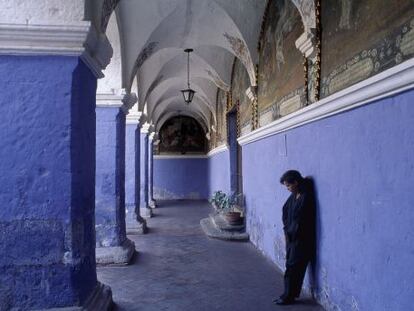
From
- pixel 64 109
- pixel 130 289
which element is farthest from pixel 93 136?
pixel 130 289

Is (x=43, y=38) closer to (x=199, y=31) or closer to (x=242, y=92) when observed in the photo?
(x=199, y=31)

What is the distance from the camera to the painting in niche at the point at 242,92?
937 cm

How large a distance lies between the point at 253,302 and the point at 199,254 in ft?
9.73

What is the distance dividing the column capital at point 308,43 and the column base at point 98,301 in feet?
11.8

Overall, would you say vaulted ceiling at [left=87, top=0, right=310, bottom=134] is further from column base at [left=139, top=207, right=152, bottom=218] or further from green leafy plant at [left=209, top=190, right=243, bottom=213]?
column base at [left=139, top=207, right=152, bottom=218]

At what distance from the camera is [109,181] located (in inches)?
262

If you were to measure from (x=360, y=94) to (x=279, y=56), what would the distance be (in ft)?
10.4

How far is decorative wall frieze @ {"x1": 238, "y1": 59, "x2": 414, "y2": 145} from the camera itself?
109 inches

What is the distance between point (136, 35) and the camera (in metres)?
7.68

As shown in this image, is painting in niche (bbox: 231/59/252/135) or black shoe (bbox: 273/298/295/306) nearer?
black shoe (bbox: 273/298/295/306)

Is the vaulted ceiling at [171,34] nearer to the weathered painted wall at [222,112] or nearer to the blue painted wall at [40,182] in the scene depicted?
the blue painted wall at [40,182]

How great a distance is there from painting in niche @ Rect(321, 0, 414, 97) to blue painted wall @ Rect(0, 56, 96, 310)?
101 inches

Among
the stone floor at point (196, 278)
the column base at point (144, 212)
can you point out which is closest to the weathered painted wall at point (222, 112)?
the column base at point (144, 212)

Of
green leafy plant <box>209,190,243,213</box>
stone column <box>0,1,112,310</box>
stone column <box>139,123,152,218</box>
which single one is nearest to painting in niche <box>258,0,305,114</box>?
stone column <box>0,1,112,310</box>
